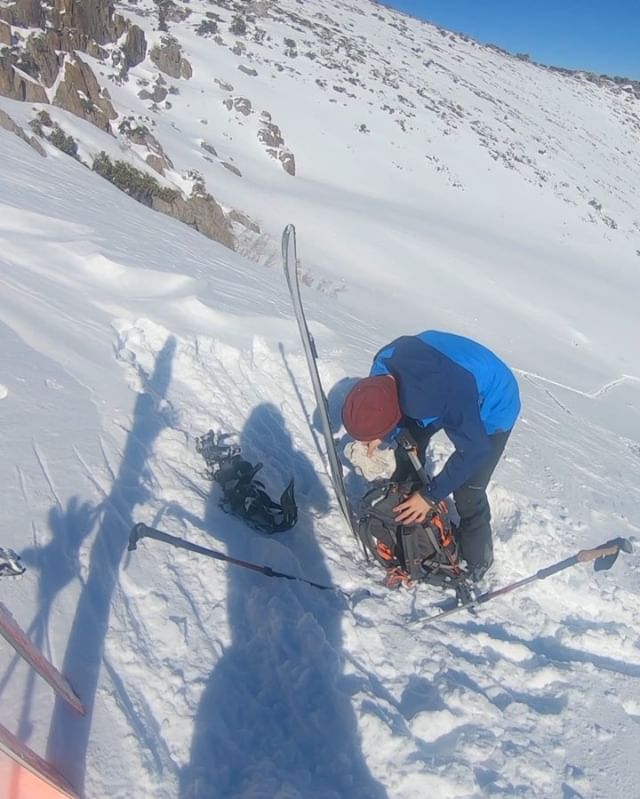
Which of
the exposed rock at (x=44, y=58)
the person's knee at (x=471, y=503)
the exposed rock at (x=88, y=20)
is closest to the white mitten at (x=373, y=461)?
the person's knee at (x=471, y=503)

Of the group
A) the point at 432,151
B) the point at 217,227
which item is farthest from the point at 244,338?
the point at 432,151

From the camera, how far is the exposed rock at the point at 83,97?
62.5 ft

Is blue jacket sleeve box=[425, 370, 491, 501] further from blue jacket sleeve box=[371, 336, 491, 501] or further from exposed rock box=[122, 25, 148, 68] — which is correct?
exposed rock box=[122, 25, 148, 68]

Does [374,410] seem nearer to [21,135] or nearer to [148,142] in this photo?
[21,135]

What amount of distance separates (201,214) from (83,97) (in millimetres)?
6734

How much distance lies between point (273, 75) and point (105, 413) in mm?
32050

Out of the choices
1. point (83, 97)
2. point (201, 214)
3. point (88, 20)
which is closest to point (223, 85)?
point (88, 20)

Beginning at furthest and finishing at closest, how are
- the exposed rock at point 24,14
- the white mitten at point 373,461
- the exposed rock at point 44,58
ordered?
1. the exposed rock at point 24,14
2. the exposed rock at point 44,58
3. the white mitten at point 373,461

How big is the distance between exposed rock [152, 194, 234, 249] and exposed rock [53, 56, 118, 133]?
4480mm

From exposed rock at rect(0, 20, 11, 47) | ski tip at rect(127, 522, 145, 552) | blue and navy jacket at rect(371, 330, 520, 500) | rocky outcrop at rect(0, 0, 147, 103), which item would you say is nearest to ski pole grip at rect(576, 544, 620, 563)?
blue and navy jacket at rect(371, 330, 520, 500)

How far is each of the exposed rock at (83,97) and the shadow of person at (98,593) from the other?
17447 mm

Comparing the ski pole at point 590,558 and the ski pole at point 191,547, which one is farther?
the ski pole at point 590,558

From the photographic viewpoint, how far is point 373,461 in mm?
4465

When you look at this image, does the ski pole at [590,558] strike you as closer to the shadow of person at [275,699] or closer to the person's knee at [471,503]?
the person's knee at [471,503]
